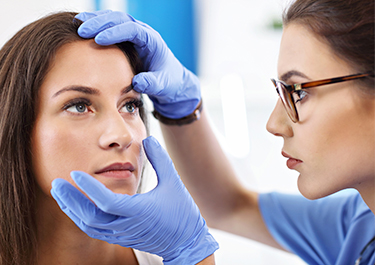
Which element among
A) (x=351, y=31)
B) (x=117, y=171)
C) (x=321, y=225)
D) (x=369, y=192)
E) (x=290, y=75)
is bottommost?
(x=321, y=225)

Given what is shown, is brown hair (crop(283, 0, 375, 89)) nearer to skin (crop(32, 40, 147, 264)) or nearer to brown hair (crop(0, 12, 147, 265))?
skin (crop(32, 40, 147, 264))

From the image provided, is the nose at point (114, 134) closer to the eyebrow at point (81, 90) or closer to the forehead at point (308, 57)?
the eyebrow at point (81, 90)

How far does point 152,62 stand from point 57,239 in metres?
0.62

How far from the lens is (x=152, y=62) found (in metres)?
1.16

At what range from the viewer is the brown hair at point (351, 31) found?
0.90m

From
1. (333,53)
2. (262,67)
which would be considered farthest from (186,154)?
(262,67)

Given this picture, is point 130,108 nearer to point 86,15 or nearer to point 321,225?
point 86,15

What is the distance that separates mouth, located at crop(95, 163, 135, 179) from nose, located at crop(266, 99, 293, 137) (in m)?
0.45

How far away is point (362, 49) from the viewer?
0.91 meters

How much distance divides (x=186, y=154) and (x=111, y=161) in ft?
1.81

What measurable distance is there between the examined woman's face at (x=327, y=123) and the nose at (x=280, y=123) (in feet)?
0.09

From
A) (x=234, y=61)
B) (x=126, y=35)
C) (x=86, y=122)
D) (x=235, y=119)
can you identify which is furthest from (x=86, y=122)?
(x=234, y=61)

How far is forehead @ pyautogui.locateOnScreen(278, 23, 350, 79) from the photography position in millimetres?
943

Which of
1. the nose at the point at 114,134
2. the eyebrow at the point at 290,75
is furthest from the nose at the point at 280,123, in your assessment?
the nose at the point at 114,134
